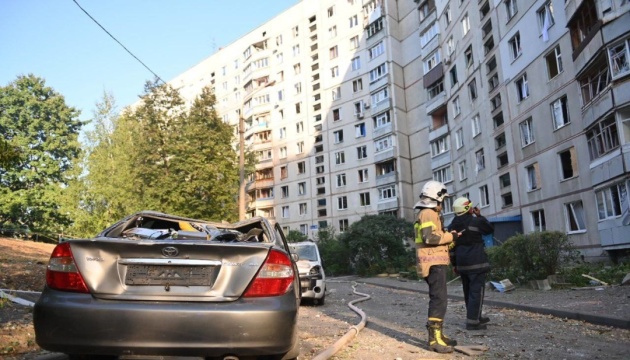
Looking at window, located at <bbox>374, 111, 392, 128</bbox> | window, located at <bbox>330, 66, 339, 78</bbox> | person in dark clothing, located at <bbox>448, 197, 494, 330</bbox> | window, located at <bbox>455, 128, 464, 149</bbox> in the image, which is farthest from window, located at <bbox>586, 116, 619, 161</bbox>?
window, located at <bbox>330, 66, 339, 78</bbox>

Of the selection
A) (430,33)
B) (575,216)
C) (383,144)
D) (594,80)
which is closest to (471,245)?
(594,80)

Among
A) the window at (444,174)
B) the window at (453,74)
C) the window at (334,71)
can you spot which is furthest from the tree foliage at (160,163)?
the window at (334,71)

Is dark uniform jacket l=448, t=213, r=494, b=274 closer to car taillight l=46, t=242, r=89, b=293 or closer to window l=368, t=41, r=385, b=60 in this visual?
car taillight l=46, t=242, r=89, b=293

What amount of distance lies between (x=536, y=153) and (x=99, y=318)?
27.0 m

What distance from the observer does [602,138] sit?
20.1m

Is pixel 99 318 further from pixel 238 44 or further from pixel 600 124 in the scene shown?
pixel 238 44

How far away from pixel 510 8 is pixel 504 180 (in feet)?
35.7

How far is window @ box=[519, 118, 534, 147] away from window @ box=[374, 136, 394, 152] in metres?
21.3

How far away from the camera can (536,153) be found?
2623cm

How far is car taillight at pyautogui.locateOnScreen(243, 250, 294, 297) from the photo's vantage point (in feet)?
11.1

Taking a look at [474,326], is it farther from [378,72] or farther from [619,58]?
[378,72]

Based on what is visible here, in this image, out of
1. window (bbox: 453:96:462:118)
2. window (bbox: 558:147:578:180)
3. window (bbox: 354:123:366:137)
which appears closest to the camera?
window (bbox: 558:147:578:180)

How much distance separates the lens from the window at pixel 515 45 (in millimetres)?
28620

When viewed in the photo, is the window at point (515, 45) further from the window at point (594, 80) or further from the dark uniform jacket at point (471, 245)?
the dark uniform jacket at point (471, 245)
